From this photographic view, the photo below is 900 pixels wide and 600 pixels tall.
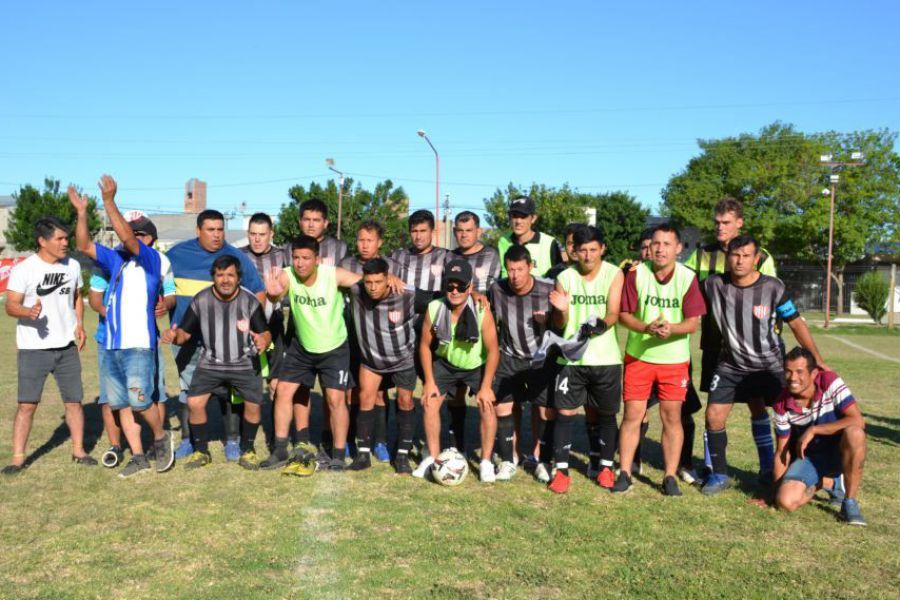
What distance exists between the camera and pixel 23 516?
17.3ft

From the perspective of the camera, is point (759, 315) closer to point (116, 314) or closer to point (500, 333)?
point (500, 333)

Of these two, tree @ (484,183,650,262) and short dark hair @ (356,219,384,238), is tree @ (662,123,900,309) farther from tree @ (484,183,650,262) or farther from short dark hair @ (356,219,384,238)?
short dark hair @ (356,219,384,238)

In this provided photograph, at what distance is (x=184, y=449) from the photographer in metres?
7.20

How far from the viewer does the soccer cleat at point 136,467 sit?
6.35 metres

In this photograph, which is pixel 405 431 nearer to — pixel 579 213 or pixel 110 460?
pixel 110 460

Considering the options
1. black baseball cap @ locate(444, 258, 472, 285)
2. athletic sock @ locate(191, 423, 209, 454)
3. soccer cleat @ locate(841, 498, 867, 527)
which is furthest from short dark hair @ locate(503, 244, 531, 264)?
athletic sock @ locate(191, 423, 209, 454)

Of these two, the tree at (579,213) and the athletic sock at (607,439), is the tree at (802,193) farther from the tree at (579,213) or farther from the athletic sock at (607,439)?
the athletic sock at (607,439)

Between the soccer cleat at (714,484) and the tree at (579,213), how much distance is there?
42418 millimetres

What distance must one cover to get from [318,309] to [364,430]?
112cm

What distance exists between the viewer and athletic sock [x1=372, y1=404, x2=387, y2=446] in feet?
24.0

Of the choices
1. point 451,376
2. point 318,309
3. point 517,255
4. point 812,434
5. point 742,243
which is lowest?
point 812,434

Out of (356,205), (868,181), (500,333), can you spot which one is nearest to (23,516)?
(500,333)

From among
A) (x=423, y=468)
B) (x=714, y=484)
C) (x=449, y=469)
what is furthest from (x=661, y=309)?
(x=423, y=468)

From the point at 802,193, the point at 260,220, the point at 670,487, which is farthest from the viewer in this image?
the point at 802,193
